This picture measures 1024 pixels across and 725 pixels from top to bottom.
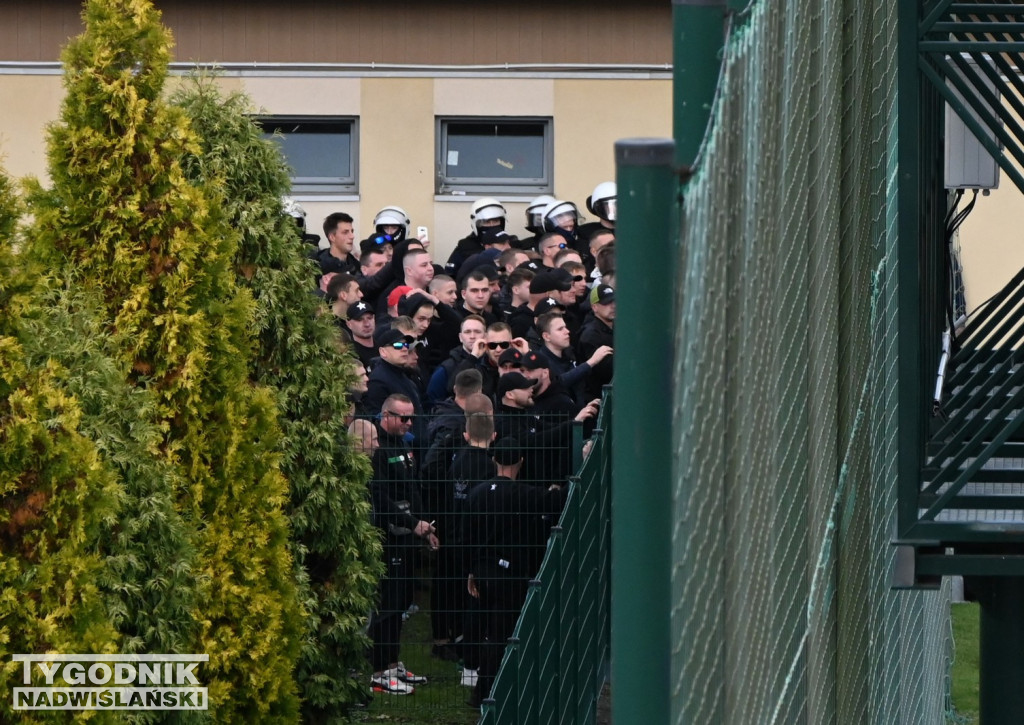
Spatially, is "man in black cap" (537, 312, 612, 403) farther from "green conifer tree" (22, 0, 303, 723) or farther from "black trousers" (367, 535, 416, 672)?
"green conifer tree" (22, 0, 303, 723)

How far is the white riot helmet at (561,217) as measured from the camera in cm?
1483

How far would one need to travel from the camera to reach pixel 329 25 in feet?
57.2

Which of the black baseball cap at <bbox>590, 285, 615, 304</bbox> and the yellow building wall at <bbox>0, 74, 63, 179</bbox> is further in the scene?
the yellow building wall at <bbox>0, 74, 63, 179</bbox>

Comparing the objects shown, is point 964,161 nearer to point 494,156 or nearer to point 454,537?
point 454,537

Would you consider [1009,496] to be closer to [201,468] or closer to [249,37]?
[201,468]

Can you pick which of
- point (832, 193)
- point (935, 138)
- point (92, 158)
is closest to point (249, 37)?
point (92, 158)

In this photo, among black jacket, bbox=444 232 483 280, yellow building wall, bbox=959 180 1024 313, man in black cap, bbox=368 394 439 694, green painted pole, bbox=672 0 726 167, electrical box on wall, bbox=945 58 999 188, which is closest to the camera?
green painted pole, bbox=672 0 726 167

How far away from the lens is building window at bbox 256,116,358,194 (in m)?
17.6

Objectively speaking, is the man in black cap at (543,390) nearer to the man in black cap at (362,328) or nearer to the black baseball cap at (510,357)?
the black baseball cap at (510,357)

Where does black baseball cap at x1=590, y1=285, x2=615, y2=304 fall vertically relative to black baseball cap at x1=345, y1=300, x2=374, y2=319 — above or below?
above

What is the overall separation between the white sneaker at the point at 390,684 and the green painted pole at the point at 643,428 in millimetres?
7351

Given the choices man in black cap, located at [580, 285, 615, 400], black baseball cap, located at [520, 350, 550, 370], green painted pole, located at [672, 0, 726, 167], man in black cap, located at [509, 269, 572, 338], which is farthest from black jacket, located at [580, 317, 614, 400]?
green painted pole, located at [672, 0, 726, 167]

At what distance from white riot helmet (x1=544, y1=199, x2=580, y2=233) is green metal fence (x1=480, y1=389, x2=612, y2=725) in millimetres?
7838

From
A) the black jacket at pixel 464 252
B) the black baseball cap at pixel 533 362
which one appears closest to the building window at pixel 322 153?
the black jacket at pixel 464 252
